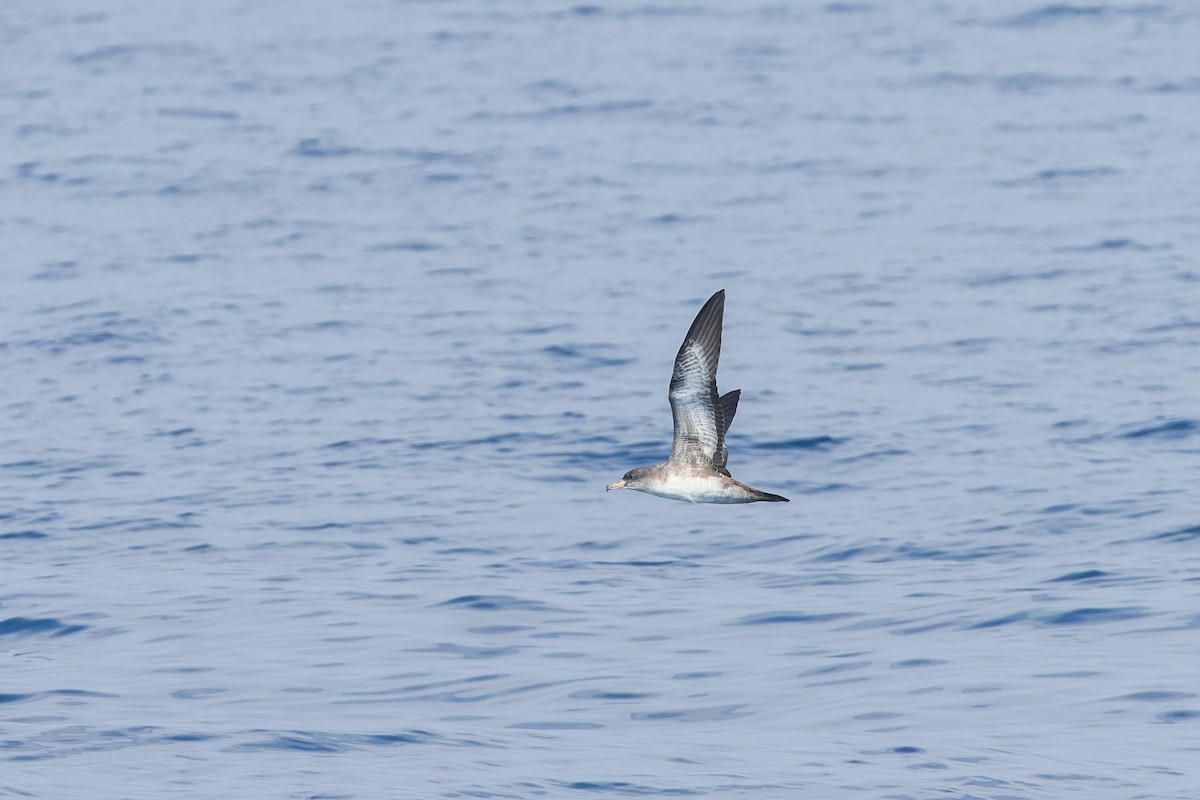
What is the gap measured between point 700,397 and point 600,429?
35.3 feet

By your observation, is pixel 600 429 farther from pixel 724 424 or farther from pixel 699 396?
pixel 699 396

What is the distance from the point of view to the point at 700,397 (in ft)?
44.7

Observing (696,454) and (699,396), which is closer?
(699,396)

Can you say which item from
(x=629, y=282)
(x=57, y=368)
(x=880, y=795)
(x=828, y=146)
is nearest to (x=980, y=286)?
(x=629, y=282)

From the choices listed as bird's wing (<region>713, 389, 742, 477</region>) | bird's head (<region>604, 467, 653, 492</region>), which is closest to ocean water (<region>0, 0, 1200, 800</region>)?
bird's head (<region>604, 467, 653, 492</region>)

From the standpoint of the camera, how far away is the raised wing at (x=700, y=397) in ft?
43.3

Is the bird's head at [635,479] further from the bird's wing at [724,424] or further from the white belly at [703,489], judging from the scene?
the bird's wing at [724,424]

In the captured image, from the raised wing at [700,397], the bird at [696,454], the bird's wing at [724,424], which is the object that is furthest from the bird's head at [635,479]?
the bird's wing at [724,424]

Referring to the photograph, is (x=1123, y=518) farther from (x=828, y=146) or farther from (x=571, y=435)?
(x=828, y=146)

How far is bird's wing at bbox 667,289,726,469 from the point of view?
13.2 metres

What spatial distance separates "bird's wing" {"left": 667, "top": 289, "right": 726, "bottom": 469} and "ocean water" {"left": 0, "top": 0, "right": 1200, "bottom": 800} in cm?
300

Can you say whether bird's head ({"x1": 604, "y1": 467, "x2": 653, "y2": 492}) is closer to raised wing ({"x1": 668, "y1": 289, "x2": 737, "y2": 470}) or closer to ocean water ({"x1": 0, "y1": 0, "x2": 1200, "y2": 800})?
raised wing ({"x1": 668, "y1": 289, "x2": 737, "y2": 470})

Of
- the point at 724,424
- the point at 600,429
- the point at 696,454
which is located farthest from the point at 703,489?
the point at 600,429

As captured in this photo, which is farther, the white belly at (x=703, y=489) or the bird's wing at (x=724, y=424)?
the bird's wing at (x=724, y=424)
